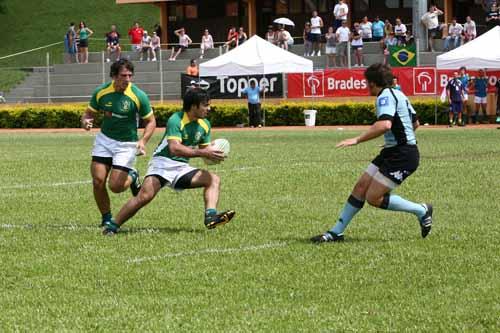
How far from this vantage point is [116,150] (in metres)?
11.1

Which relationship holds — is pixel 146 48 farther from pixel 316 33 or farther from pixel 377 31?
pixel 377 31

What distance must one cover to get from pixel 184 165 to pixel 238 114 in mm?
28002

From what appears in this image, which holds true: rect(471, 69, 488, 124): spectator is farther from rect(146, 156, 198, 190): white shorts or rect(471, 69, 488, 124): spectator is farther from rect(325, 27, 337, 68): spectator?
rect(146, 156, 198, 190): white shorts

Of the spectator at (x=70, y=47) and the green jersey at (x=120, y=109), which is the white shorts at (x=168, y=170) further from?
the spectator at (x=70, y=47)

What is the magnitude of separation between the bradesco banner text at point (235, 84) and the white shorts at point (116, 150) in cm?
Answer: 2906

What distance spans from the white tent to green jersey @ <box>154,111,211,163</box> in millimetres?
23018

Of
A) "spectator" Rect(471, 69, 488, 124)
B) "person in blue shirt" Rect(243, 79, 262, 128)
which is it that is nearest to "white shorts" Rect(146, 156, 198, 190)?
"person in blue shirt" Rect(243, 79, 262, 128)

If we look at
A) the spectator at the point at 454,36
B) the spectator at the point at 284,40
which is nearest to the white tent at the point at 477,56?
the spectator at the point at 454,36

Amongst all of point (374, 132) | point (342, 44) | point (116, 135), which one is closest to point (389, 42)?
point (342, 44)

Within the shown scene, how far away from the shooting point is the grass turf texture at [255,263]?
6.83 m

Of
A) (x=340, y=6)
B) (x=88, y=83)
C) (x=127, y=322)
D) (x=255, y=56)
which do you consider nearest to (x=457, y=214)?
(x=127, y=322)

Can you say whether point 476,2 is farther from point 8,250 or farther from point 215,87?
point 8,250

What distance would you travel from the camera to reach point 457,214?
11.9 m

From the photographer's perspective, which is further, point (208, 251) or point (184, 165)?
point (184, 165)
